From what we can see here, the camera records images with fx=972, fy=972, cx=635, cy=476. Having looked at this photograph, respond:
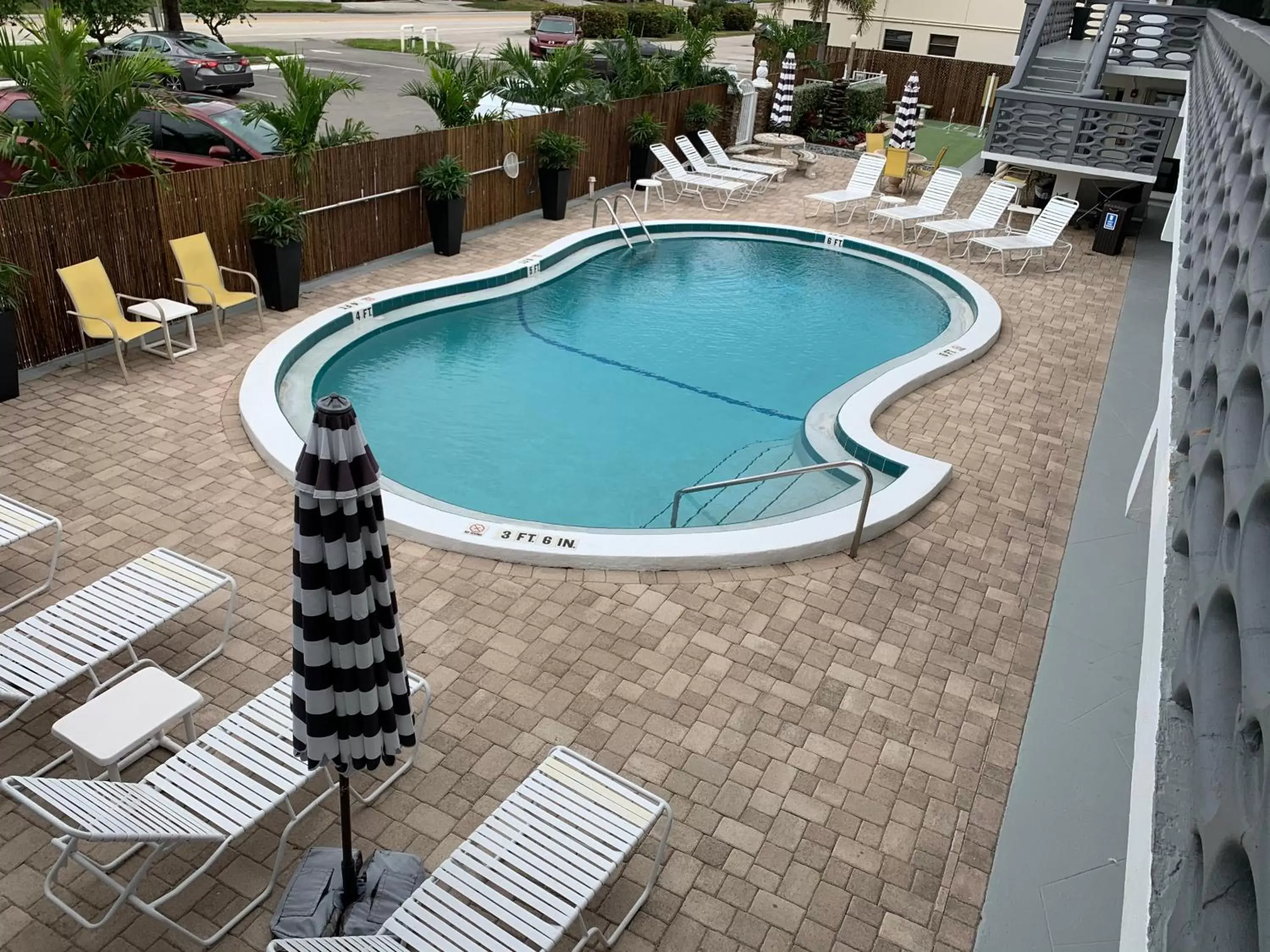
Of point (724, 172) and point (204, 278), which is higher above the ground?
point (724, 172)

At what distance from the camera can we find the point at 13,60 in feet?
29.5

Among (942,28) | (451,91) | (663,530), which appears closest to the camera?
(663,530)

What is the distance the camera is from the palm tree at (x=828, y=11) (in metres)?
29.7

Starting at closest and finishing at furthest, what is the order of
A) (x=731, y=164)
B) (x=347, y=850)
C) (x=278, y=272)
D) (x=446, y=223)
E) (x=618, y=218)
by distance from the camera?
(x=347, y=850), (x=278, y=272), (x=446, y=223), (x=618, y=218), (x=731, y=164)

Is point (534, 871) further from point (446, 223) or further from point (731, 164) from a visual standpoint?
point (731, 164)

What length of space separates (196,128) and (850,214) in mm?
10530

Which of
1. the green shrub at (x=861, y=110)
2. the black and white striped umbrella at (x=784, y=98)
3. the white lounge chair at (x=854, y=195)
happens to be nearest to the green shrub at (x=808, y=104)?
the green shrub at (x=861, y=110)

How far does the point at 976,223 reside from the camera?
15.6 meters

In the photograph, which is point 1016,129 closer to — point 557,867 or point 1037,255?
point 1037,255

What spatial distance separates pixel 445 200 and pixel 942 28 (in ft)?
79.9

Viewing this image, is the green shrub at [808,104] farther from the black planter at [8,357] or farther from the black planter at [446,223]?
the black planter at [8,357]

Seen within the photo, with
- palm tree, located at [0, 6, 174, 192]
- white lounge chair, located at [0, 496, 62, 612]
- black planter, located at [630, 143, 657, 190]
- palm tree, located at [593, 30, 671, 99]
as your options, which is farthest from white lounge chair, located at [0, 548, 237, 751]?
palm tree, located at [593, 30, 671, 99]

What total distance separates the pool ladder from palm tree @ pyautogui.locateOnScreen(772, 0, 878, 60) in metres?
15.3

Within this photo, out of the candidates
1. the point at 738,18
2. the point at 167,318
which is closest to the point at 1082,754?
the point at 167,318
